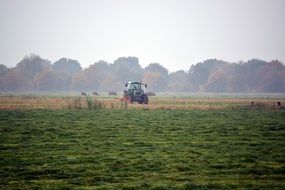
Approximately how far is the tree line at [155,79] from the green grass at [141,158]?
→ 464 ft

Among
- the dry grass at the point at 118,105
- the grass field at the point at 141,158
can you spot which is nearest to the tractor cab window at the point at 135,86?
the dry grass at the point at 118,105

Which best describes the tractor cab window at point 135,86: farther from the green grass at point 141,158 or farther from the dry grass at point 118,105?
the green grass at point 141,158

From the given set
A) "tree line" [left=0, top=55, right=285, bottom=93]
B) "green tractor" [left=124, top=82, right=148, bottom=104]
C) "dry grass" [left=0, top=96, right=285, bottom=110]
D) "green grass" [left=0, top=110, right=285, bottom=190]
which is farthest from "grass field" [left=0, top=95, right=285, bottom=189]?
"tree line" [left=0, top=55, right=285, bottom=93]

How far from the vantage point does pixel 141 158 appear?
12.8m

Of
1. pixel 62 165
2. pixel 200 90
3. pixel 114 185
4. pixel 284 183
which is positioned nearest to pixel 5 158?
pixel 62 165

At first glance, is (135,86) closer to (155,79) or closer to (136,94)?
(136,94)

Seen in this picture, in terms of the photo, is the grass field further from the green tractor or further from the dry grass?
the green tractor

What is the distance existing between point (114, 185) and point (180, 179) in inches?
65.9

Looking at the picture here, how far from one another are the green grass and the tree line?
141311 millimetres

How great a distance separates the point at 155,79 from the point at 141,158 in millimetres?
150424

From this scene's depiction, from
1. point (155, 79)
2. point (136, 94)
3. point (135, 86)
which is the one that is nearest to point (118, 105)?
point (136, 94)

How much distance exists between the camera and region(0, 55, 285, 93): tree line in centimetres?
15712

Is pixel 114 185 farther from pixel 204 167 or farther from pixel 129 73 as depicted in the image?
pixel 129 73

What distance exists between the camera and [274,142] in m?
16.1
